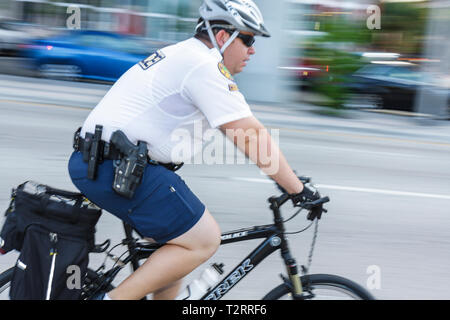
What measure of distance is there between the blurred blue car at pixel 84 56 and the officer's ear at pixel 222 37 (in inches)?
428

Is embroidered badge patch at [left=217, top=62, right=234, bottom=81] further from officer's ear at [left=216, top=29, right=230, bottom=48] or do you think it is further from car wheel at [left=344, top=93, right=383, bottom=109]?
car wheel at [left=344, top=93, right=383, bottom=109]

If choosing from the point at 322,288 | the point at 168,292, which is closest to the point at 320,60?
the point at 322,288

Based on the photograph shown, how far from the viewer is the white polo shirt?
2371 mm

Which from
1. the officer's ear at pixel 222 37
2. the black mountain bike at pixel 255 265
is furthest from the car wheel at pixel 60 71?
the officer's ear at pixel 222 37

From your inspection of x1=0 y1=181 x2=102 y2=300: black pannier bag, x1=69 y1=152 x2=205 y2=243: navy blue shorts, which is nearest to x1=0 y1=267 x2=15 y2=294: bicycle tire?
x1=0 y1=181 x2=102 y2=300: black pannier bag

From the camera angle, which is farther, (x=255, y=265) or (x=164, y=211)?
(x=255, y=265)

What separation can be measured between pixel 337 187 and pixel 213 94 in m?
4.43

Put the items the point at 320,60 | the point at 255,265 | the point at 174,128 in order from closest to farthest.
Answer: the point at 174,128
the point at 255,265
the point at 320,60

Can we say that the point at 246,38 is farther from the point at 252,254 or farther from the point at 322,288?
the point at 322,288

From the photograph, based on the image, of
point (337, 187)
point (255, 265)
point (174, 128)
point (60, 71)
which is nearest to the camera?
point (174, 128)

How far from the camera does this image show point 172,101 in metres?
2.42

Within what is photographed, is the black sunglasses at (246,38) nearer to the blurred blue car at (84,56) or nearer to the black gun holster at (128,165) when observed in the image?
the black gun holster at (128,165)

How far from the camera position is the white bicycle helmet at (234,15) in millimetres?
2471
